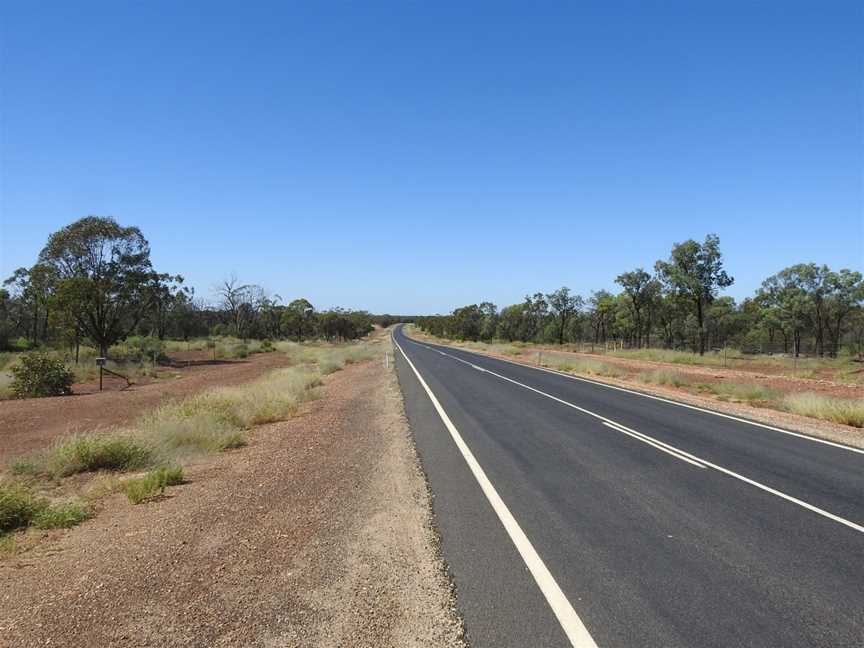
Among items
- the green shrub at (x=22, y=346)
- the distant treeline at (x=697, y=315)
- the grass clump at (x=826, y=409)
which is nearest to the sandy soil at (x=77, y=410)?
the grass clump at (x=826, y=409)

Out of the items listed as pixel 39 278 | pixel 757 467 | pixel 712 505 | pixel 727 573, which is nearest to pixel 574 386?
pixel 757 467

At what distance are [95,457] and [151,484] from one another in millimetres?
2945

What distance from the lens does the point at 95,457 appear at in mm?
9953

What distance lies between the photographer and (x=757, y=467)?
8281 mm

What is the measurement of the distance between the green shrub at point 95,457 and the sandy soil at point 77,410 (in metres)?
2.63

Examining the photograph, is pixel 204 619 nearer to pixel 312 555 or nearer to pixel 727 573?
pixel 312 555

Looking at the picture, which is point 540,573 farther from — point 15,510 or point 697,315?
point 697,315

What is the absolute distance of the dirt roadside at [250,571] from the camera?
3.73m

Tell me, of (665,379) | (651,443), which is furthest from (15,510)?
(665,379)

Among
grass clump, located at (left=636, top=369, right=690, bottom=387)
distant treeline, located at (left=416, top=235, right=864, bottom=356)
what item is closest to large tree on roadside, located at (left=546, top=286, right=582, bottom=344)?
distant treeline, located at (left=416, top=235, right=864, bottom=356)

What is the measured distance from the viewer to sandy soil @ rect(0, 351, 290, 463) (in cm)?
1412

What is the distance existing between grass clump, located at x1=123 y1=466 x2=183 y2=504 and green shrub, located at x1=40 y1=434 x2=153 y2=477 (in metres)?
1.87

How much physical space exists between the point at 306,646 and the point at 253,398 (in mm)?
14037

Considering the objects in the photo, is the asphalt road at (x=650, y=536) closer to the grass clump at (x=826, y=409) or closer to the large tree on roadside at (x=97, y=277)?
the grass clump at (x=826, y=409)
